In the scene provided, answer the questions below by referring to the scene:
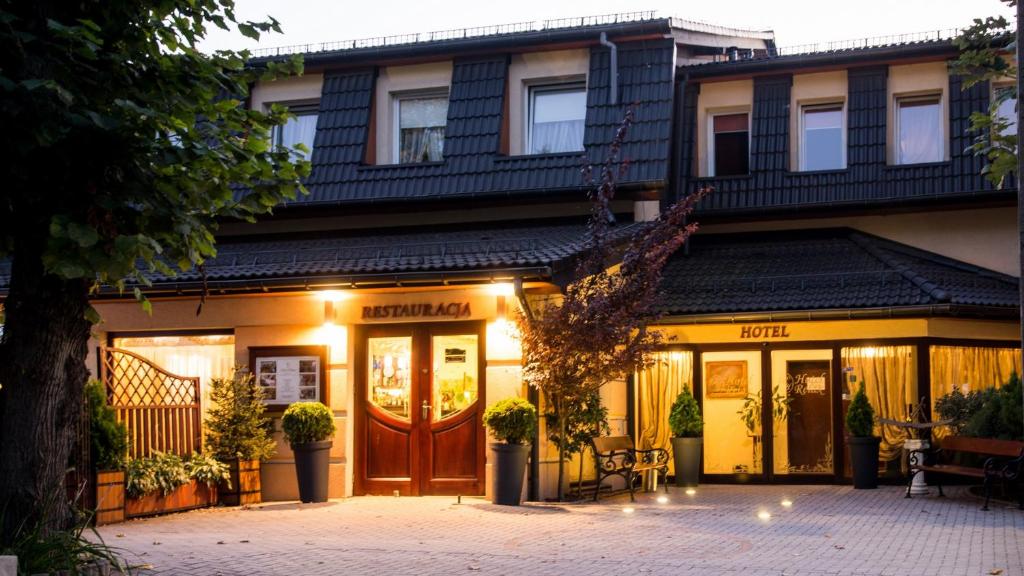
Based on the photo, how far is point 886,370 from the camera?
20.1 meters

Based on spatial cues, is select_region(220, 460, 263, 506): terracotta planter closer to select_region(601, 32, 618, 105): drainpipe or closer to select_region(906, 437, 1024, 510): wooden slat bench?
select_region(601, 32, 618, 105): drainpipe

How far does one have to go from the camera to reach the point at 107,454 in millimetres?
14805

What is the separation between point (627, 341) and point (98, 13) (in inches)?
351

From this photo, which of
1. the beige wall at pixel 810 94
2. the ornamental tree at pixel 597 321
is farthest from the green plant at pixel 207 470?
the beige wall at pixel 810 94

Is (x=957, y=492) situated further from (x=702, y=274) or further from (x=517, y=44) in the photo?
(x=517, y=44)

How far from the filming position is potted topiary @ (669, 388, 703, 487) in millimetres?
19734

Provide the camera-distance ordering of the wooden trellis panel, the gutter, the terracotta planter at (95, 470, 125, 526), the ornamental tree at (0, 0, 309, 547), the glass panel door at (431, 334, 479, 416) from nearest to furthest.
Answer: the ornamental tree at (0, 0, 309, 547) → the terracotta planter at (95, 470, 125, 526) → the wooden trellis panel → the glass panel door at (431, 334, 479, 416) → the gutter

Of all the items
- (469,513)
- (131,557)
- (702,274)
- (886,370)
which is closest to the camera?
(131,557)

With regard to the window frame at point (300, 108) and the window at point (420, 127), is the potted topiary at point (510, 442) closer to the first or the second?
the window at point (420, 127)

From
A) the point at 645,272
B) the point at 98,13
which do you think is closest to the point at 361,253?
the point at 645,272

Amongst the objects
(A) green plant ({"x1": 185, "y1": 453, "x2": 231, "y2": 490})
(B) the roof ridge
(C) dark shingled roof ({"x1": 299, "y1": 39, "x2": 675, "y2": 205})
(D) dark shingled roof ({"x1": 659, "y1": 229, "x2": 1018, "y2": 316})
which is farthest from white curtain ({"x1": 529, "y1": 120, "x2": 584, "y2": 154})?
(A) green plant ({"x1": 185, "y1": 453, "x2": 231, "y2": 490})

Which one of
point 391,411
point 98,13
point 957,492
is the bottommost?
point 957,492

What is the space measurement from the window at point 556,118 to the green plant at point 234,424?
20.2 feet

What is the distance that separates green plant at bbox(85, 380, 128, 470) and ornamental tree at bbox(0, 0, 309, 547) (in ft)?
16.8
